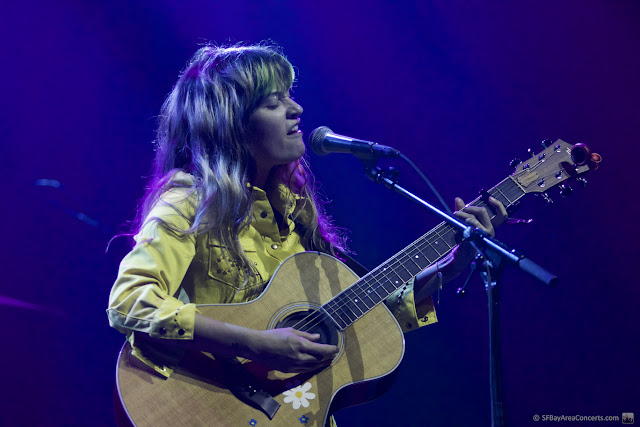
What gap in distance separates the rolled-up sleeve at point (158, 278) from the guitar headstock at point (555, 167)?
1.63 m

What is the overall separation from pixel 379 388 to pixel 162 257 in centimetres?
108

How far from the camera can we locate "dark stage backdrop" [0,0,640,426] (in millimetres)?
3270

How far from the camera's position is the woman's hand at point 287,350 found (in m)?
1.86

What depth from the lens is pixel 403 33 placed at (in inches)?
154

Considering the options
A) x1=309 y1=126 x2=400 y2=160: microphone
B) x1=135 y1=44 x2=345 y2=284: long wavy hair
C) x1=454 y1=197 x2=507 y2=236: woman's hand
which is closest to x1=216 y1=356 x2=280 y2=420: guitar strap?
x1=135 y1=44 x2=345 y2=284: long wavy hair

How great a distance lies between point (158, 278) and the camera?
1.93 metres

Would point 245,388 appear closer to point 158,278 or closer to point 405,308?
point 158,278

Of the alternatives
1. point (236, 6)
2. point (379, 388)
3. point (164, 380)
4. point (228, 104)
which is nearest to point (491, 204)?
point (379, 388)

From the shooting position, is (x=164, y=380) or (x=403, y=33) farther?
(x=403, y=33)

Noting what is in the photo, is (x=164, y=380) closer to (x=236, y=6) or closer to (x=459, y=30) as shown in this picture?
(x=236, y=6)

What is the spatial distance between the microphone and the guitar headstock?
0.87 metres

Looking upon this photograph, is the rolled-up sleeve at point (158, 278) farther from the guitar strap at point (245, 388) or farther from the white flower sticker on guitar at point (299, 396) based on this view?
the white flower sticker on guitar at point (299, 396)

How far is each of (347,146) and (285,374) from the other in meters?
0.98

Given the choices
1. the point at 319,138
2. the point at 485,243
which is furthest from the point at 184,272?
the point at 485,243
